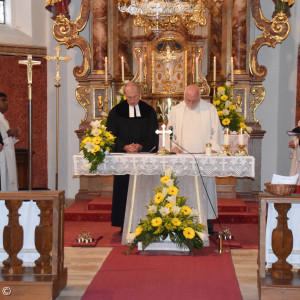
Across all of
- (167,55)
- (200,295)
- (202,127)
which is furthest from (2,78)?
(200,295)

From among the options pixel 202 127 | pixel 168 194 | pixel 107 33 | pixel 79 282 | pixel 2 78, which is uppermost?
pixel 107 33

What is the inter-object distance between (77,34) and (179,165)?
558cm

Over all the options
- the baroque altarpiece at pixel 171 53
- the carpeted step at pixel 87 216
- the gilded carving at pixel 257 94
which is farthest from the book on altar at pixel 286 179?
the gilded carving at pixel 257 94

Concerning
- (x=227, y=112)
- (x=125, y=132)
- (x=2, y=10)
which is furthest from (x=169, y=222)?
(x=2, y=10)

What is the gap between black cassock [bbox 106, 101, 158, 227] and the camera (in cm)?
812

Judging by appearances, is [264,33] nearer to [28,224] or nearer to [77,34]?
[77,34]

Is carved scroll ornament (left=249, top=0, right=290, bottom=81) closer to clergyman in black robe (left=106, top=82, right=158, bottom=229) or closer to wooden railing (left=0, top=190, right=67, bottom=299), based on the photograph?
clergyman in black robe (left=106, top=82, right=158, bottom=229)

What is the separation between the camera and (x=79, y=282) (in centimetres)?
607

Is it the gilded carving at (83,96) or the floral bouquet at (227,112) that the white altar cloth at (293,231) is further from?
the gilded carving at (83,96)

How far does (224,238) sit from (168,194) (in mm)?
1478

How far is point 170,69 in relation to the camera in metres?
12.0

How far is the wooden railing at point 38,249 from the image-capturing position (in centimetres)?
534

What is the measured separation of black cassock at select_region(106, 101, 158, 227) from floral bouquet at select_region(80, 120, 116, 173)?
0.93 m

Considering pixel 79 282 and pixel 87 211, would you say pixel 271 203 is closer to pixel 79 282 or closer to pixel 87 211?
pixel 79 282
